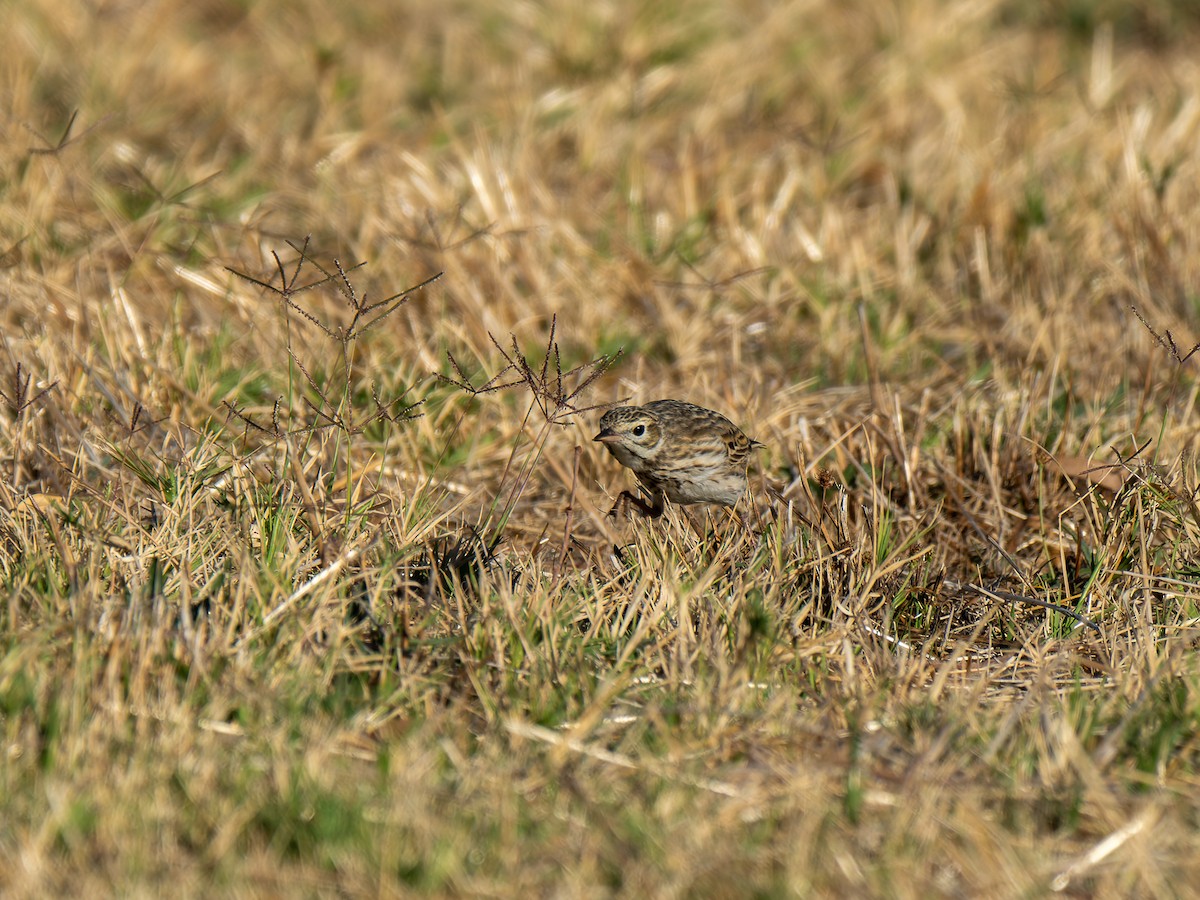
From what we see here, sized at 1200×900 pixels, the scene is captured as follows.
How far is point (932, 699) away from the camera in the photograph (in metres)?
3.60

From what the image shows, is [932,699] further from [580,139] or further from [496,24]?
[496,24]

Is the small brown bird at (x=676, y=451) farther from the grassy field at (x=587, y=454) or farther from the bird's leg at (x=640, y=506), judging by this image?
the grassy field at (x=587, y=454)

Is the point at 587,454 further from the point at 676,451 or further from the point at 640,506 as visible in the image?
the point at 676,451

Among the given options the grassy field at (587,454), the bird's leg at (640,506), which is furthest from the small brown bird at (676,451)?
the grassy field at (587,454)

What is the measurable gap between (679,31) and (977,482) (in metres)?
4.26

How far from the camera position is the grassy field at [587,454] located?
10.1ft

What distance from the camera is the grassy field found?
10.1ft

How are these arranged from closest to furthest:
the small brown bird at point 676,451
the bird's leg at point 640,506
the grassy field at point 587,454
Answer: the grassy field at point 587,454
the small brown bird at point 676,451
the bird's leg at point 640,506

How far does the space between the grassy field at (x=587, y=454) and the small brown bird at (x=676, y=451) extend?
11cm

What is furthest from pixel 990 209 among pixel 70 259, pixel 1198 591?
pixel 70 259

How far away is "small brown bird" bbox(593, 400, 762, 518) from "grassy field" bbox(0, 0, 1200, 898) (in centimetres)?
11

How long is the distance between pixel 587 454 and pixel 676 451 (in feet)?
1.94

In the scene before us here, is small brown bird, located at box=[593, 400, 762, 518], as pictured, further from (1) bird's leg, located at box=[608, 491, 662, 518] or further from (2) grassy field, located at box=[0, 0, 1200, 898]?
(2) grassy field, located at box=[0, 0, 1200, 898]

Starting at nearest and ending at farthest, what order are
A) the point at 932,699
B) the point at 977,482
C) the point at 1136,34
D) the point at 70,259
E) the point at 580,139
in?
1. the point at 932,699
2. the point at 977,482
3. the point at 70,259
4. the point at 580,139
5. the point at 1136,34
